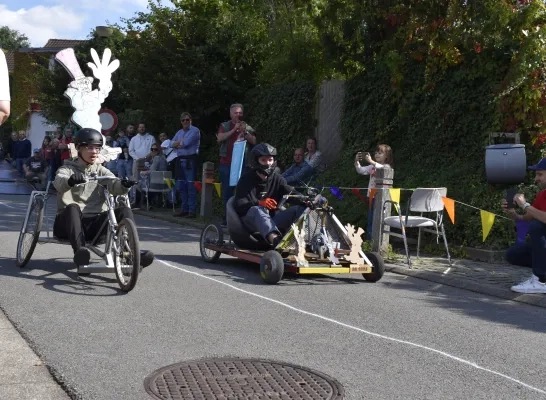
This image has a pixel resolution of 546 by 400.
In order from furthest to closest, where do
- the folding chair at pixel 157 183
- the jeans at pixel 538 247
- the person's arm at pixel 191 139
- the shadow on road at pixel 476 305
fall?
1. the folding chair at pixel 157 183
2. the person's arm at pixel 191 139
3. the jeans at pixel 538 247
4. the shadow on road at pixel 476 305

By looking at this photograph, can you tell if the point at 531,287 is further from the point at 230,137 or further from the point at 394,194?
the point at 230,137

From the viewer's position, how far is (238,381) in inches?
206

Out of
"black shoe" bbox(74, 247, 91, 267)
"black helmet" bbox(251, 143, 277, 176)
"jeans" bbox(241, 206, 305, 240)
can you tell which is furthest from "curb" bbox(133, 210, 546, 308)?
"black shoe" bbox(74, 247, 91, 267)

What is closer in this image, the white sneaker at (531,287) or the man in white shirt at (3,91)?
the man in white shirt at (3,91)

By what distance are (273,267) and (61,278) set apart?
234cm

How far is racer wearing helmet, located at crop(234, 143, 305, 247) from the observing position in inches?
384

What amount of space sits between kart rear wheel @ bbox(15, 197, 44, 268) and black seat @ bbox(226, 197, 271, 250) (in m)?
2.27

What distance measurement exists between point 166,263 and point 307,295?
2.70 meters

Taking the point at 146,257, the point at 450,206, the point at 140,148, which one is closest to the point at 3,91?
the point at 146,257

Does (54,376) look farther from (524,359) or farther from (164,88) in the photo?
(164,88)

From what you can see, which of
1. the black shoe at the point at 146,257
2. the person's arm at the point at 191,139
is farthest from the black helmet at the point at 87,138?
the person's arm at the point at 191,139

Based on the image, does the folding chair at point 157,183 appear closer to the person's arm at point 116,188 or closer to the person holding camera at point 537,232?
the person's arm at point 116,188

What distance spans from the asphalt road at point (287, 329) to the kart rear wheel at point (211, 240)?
62 centimetres

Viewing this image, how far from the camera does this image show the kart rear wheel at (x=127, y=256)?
7938mm
